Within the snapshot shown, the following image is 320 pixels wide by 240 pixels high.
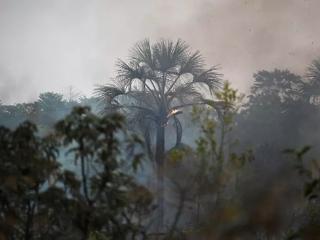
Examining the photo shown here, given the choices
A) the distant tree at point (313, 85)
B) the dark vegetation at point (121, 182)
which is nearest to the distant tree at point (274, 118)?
the distant tree at point (313, 85)

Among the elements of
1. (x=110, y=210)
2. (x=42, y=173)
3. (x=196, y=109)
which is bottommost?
(x=110, y=210)

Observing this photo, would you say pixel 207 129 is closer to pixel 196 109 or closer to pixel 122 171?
pixel 196 109

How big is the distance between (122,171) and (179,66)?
872 cm

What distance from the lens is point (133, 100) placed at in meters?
12.1

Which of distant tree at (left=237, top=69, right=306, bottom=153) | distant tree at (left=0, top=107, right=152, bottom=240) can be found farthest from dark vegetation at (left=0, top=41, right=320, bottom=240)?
distant tree at (left=237, top=69, right=306, bottom=153)

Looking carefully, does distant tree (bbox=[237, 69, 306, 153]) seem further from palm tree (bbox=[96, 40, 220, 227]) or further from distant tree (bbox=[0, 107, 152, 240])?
distant tree (bbox=[0, 107, 152, 240])

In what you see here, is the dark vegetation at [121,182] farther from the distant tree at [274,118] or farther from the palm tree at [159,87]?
the distant tree at [274,118]

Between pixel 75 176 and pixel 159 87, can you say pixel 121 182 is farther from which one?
pixel 159 87

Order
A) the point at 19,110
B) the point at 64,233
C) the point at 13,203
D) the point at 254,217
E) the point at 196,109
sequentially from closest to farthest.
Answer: the point at 254,217, the point at 13,203, the point at 64,233, the point at 196,109, the point at 19,110

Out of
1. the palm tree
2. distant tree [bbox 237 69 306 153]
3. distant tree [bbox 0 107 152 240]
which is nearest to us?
distant tree [bbox 0 107 152 240]

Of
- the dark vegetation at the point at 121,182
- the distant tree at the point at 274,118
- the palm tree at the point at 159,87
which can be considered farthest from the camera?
the distant tree at the point at 274,118

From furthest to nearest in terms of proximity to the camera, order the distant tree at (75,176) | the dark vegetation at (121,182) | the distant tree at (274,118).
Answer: the distant tree at (274,118), the distant tree at (75,176), the dark vegetation at (121,182)

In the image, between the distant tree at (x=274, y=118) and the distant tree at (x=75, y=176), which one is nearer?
the distant tree at (x=75, y=176)

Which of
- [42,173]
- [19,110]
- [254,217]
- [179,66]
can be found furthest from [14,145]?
[19,110]
